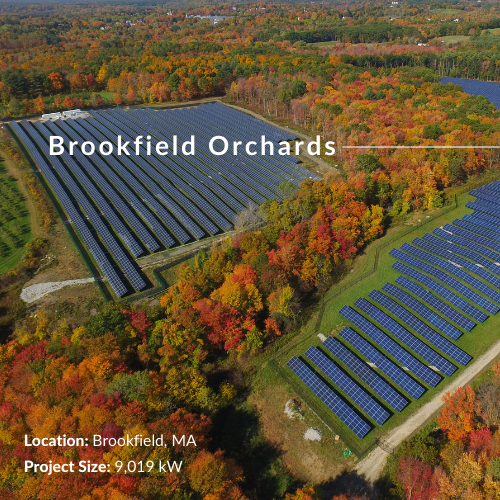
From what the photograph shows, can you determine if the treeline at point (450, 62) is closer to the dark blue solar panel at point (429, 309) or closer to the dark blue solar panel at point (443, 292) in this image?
the dark blue solar panel at point (443, 292)

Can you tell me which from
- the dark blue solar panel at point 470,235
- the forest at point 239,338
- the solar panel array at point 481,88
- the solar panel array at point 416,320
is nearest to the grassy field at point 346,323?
the solar panel array at point 416,320

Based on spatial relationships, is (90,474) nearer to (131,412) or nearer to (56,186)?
(131,412)

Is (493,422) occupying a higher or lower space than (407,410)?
higher

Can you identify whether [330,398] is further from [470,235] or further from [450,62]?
[450,62]

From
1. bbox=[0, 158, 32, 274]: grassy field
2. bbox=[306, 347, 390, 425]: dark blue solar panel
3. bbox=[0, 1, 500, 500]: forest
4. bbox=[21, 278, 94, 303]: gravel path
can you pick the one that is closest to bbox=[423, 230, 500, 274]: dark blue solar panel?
bbox=[0, 1, 500, 500]: forest

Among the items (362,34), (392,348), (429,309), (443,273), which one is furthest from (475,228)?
Answer: (362,34)

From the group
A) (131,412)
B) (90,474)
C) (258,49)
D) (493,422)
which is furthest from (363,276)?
(258,49)

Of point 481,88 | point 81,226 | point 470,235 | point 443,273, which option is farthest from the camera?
point 481,88
